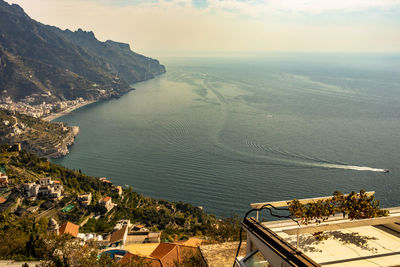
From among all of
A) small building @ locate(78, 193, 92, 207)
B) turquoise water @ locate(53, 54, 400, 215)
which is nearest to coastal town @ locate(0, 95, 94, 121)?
turquoise water @ locate(53, 54, 400, 215)

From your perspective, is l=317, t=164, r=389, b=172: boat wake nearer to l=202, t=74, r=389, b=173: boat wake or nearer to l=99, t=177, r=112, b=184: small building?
l=202, t=74, r=389, b=173: boat wake

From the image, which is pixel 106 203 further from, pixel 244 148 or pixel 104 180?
pixel 244 148

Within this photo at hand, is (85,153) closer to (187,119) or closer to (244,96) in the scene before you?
(187,119)

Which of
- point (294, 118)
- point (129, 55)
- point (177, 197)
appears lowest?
point (177, 197)

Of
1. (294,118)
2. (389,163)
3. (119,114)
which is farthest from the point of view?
(119,114)

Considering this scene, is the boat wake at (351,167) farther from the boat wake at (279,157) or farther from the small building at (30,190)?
the small building at (30,190)

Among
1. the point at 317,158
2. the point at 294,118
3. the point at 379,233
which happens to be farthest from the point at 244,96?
the point at 379,233

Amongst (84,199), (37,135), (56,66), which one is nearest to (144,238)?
(84,199)
